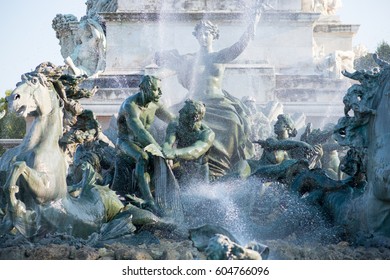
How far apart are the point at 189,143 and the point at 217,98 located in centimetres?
191

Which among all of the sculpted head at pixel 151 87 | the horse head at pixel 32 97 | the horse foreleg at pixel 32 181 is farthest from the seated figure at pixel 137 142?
the horse foreleg at pixel 32 181

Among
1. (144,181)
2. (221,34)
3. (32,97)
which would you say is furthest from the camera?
(221,34)

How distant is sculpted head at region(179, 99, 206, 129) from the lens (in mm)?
10453

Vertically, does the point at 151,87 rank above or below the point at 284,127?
above

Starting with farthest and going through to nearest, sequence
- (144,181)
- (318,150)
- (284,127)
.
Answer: (318,150), (284,127), (144,181)

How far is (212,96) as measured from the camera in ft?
40.9

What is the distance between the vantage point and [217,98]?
12.4 m

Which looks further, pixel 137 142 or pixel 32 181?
pixel 137 142

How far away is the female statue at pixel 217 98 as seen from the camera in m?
11.7

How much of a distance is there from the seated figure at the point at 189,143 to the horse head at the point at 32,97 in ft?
5.03

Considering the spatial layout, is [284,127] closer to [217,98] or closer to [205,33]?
[217,98]

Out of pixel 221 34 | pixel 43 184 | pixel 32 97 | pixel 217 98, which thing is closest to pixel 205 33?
pixel 217 98

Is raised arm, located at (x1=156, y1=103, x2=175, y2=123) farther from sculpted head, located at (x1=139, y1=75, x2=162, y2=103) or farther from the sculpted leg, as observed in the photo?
the sculpted leg
